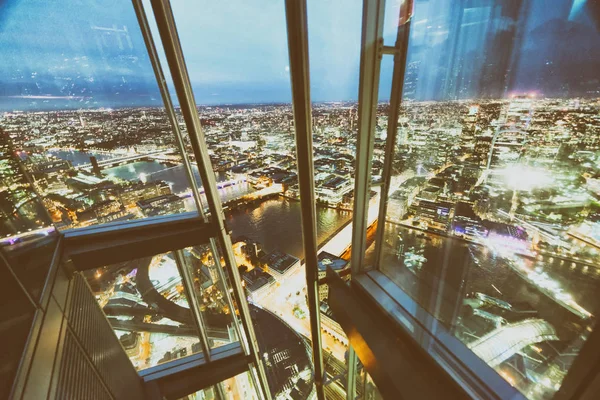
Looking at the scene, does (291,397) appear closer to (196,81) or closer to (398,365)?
(398,365)

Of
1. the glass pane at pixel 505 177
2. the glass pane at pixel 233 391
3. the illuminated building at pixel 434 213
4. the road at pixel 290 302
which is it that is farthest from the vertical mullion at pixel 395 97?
the road at pixel 290 302

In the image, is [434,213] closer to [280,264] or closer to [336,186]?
[336,186]

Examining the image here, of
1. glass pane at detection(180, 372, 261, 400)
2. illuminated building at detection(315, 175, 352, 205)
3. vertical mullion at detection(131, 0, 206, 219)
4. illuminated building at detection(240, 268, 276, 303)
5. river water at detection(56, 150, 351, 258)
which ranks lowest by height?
illuminated building at detection(240, 268, 276, 303)

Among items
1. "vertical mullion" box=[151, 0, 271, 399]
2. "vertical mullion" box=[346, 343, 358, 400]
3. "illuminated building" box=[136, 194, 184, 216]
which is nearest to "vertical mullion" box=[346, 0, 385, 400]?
"vertical mullion" box=[346, 343, 358, 400]

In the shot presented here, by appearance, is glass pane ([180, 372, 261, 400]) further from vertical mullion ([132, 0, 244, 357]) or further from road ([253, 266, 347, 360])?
road ([253, 266, 347, 360])

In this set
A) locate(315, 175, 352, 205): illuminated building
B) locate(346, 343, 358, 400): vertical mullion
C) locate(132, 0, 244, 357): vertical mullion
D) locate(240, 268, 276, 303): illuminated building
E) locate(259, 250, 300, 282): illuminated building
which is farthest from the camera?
locate(259, 250, 300, 282): illuminated building

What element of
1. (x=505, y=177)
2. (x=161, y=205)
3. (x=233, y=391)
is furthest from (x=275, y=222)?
(x=505, y=177)

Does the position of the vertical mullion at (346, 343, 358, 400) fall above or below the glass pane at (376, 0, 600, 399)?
below

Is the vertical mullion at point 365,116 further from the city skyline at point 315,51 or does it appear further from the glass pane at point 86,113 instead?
the glass pane at point 86,113
